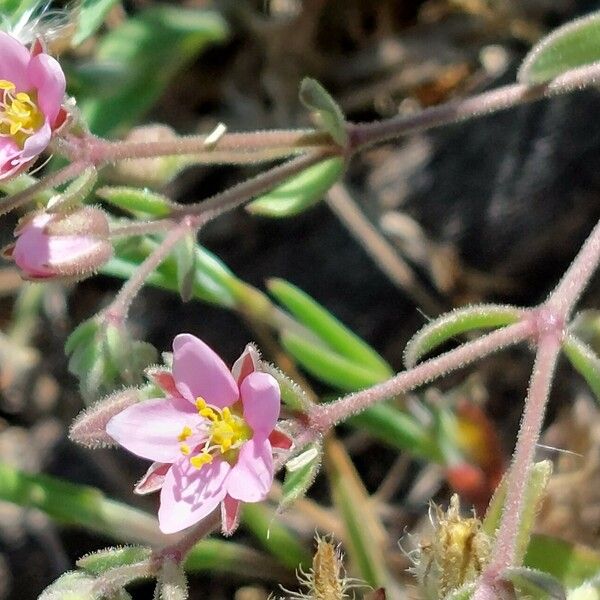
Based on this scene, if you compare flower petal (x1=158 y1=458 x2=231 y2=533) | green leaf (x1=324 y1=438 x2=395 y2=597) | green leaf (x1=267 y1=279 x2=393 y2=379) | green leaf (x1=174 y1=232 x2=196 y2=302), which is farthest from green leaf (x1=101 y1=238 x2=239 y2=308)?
flower petal (x1=158 y1=458 x2=231 y2=533)

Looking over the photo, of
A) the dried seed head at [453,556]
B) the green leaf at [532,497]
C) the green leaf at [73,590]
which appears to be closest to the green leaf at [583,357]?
the green leaf at [532,497]

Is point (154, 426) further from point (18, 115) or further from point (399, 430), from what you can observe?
point (399, 430)

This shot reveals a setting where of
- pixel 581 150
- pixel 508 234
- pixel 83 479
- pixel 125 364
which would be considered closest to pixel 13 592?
pixel 83 479

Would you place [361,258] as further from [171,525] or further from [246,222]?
[171,525]

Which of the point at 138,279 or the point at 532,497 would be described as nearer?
the point at 532,497

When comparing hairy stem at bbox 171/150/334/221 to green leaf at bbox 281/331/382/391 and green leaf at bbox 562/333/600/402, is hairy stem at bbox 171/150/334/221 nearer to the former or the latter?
green leaf at bbox 281/331/382/391

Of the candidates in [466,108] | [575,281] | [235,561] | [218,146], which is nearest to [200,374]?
[218,146]
